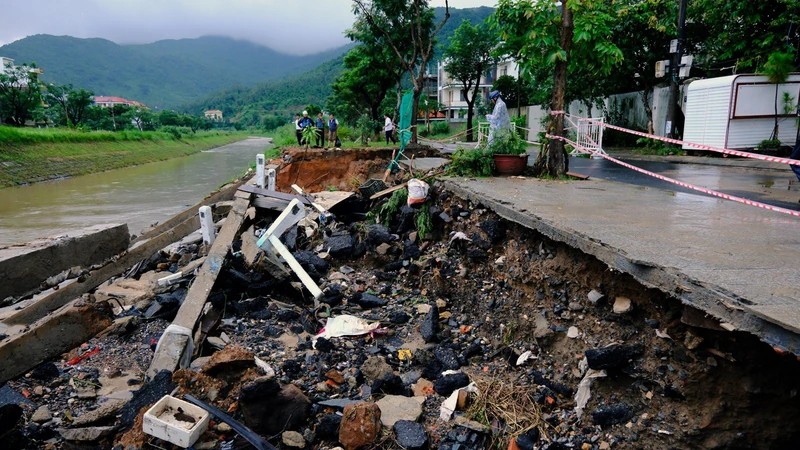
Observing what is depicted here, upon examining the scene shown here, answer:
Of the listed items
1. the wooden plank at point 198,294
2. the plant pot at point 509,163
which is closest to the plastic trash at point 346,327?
the wooden plank at point 198,294

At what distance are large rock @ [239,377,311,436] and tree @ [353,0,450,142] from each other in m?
11.9

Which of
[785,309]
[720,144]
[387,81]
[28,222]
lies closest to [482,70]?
[387,81]

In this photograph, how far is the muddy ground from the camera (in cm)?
251

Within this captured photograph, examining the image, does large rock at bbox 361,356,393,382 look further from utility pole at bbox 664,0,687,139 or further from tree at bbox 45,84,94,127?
tree at bbox 45,84,94,127

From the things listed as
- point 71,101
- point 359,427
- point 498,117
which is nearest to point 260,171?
point 498,117

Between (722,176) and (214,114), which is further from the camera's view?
(214,114)

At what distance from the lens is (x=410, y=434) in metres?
2.95

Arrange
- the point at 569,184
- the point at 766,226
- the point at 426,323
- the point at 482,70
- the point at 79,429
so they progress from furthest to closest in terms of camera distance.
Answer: the point at 482,70, the point at 569,184, the point at 426,323, the point at 766,226, the point at 79,429

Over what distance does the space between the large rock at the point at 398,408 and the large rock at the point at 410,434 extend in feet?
0.22

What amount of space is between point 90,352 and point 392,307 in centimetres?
287

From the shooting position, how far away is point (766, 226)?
4.11 m

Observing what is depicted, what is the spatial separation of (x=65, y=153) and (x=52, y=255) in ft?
90.2

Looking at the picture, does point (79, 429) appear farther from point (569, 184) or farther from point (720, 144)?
point (720, 144)

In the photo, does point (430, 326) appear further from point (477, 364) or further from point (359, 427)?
point (359, 427)
